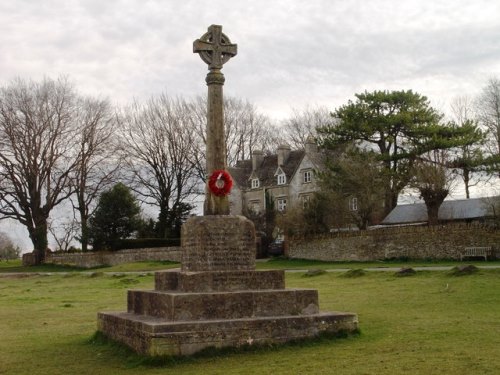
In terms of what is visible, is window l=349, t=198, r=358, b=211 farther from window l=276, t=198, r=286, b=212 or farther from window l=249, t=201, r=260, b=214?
window l=249, t=201, r=260, b=214

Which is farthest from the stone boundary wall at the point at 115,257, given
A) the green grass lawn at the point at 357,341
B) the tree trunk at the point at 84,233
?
the green grass lawn at the point at 357,341

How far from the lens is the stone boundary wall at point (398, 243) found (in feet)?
109

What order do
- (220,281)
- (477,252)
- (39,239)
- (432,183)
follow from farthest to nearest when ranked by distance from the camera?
(39,239)
(432,183)
(477,252)
(220,281)

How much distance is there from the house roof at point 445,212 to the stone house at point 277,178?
27.5ft

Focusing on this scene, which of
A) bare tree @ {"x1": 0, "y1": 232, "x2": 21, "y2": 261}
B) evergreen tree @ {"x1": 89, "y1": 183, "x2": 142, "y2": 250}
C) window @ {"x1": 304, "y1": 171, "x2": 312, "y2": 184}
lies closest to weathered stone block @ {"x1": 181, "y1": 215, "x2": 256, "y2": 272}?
evergreen tree @ {"x1": 89, "y1": 183, "x2": 142, "y2": 250}

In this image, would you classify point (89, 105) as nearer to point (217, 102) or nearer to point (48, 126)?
point (48, 126)

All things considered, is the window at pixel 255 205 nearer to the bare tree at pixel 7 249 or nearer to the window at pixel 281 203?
the window at pixel 281 203

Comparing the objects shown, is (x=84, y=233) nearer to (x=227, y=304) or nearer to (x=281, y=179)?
(x=281, y=179)

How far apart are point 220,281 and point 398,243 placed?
2694 cm

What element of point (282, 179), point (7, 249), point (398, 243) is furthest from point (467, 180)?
point (7, 249)

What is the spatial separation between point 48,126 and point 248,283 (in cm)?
4340

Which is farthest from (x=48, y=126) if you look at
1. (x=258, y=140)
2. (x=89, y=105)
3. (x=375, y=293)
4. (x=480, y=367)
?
(x=480, y=367)

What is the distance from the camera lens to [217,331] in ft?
33.5

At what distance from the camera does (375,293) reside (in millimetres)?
18469
